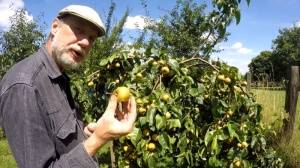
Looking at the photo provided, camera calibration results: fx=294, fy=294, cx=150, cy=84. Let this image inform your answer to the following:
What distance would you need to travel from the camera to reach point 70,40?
5.70 ft

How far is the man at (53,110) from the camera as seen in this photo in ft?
4.10

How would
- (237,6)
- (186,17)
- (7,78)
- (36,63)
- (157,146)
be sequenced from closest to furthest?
(7,78) < (36,63) < (157,146) < (237,6) < (186,17)

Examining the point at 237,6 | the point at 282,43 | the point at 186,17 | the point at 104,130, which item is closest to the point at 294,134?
the point at 237,6

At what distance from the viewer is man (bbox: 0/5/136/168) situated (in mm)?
1251

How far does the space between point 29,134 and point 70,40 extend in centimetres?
68

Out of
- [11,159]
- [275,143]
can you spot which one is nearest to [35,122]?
[275,143]

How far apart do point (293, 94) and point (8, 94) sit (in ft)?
14.1

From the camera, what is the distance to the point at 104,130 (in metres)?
1.24

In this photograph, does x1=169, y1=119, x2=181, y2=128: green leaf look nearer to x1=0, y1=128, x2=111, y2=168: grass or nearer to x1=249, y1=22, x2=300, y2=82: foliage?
x1=0, y1=128, x2=111, y2=168: grass

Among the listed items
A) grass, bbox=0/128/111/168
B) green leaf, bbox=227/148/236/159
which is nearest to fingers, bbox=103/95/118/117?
green leaf, bbox=227/148/236/159

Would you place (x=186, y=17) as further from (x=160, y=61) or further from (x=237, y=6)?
(x=160, y=61)

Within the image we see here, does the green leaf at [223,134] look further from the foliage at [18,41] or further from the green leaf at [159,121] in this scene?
the foliage at [18,41]

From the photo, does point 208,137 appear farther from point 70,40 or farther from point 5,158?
point 5,158

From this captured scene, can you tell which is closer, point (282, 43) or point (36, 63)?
point (36, 63)
